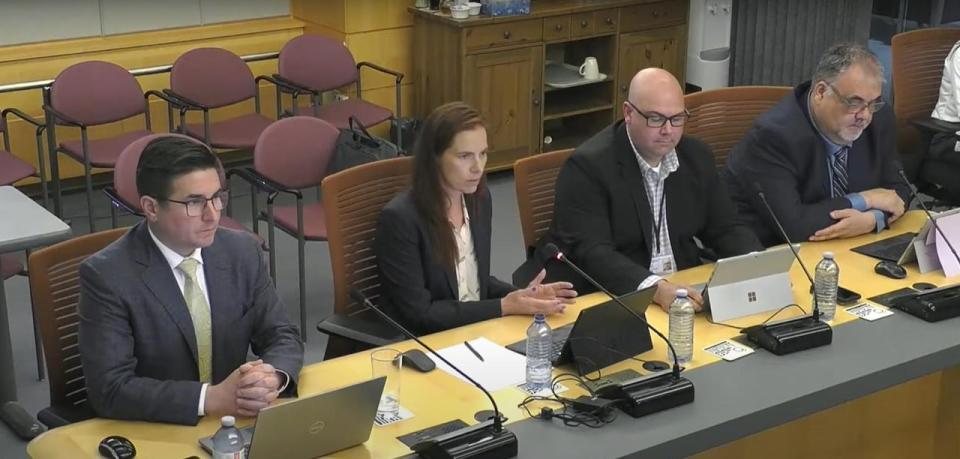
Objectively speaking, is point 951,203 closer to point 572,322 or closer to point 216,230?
point 572,322

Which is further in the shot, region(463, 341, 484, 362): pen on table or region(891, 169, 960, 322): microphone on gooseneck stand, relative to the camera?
region(891, 169, 960, 322): microphone on gooseneck stand

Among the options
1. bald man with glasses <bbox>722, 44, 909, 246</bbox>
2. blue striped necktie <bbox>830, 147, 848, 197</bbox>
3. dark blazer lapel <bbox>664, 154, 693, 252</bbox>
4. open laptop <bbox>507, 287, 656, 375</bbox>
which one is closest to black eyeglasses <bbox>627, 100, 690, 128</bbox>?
dark blazer lapel <bbox>664, 154, 693, 252</bbox>

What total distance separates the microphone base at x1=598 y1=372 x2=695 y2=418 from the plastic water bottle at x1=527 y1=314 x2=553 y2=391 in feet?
0.46

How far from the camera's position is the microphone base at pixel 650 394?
9.06 feet

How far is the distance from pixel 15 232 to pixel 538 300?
1692 millimetres

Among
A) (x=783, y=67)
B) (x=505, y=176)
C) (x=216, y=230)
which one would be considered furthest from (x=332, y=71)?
(x=216, y=230)

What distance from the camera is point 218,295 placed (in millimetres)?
2961

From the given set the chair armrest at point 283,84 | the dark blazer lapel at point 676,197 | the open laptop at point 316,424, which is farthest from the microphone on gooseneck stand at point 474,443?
the chair armrest at point 283,84

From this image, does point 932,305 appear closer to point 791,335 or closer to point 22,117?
point 791,335

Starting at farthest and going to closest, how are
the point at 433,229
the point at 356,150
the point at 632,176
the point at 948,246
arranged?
1. the point at 356,150
2. the point at 632,176
3. the point at 948,246
4. the point at 433,229

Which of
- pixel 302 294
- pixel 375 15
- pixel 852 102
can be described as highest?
pixel 852 102

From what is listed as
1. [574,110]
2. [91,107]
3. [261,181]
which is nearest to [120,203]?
[261,181]

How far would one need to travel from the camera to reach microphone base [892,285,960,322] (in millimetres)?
3311

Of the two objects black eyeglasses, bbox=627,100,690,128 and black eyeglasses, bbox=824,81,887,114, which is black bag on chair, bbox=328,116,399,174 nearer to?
black eyeglasses, bbox=627,100,690,128
